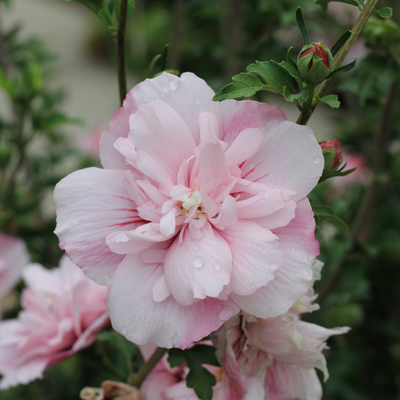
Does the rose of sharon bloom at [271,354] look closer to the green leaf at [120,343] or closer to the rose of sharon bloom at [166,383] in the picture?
the rose of sharon bloom at [166,383]

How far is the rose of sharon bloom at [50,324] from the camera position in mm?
565

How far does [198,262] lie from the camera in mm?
352

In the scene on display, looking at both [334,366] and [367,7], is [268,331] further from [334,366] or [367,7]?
[334,366]

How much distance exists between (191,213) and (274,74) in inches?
5.8

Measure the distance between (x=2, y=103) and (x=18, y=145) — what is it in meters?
3.20

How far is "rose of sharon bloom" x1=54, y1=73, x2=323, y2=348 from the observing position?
35 cm

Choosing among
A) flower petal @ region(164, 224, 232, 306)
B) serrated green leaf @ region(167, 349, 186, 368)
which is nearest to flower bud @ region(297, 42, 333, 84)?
flower petal @ region(164, 224, 232, 306)

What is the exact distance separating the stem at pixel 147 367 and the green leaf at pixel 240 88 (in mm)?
270

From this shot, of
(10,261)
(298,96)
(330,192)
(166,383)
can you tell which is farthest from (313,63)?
(330,192)

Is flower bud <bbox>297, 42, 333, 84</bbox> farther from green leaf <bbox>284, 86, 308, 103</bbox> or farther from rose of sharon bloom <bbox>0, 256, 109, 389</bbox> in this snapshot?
rose of sharon bloom <bbox>0, 256, 109, 389</bbox>

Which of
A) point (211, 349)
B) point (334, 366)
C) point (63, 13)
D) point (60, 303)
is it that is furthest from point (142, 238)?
point (63, 13)

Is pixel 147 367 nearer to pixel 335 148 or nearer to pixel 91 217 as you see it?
pixel 91 217

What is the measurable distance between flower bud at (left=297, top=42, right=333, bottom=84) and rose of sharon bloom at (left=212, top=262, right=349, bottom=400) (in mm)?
178

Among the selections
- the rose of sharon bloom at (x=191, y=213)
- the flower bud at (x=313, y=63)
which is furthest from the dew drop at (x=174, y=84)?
the flower bud at (x=313, y=63)
